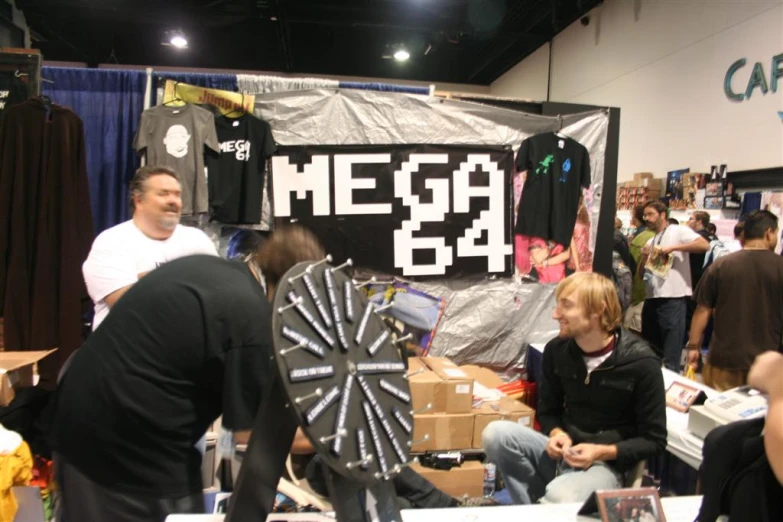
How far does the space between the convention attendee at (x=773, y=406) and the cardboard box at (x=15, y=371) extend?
9.65 feet

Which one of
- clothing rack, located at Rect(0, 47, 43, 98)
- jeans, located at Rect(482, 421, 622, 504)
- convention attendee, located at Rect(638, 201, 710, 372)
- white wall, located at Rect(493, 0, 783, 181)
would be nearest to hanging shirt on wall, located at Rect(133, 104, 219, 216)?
clothing rack, located at Rect(0, 47, 43, 98)

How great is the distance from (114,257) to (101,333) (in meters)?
1.09

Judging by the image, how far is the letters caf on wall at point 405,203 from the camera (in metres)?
3.63

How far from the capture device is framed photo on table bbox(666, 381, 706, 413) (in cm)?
230

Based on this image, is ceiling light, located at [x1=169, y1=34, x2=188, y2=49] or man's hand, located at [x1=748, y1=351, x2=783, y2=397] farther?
ceiling light, located at [x1=169, y1=34, x2=188, y2=49]

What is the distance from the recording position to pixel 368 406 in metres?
0.96

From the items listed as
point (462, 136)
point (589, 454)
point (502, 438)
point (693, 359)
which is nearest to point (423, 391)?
point (502, 438)

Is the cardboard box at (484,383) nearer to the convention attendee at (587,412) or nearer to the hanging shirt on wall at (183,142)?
the convention attendee at (587,412)

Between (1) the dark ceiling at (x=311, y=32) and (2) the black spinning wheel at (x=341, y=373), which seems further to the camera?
(1) the dark ceiling at (x=311, y=32)

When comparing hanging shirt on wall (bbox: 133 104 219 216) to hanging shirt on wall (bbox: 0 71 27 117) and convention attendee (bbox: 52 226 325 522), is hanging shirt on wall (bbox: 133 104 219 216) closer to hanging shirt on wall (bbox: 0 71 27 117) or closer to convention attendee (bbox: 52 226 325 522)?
hanging shirt on wall (bbox: 0 71 27 117)

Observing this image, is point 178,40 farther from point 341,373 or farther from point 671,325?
point 341,373

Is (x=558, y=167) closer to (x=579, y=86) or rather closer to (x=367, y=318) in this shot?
(x=367, y=318)

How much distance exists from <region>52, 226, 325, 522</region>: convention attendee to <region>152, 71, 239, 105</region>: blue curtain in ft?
8.55

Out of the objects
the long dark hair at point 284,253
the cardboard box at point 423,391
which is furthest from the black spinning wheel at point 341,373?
the cardboard box at point 423,391
